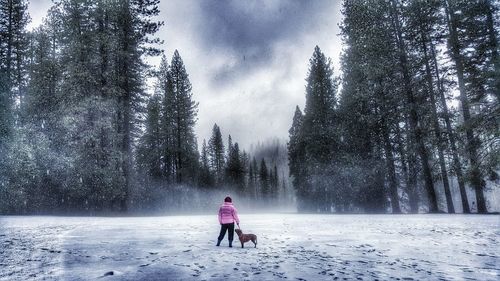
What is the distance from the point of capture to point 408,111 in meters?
21.4

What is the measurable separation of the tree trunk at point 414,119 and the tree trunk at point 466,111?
2375 millimetres

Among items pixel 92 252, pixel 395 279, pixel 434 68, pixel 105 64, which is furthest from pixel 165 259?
pixel 434 68

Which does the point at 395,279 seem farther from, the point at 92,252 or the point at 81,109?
the point at 81,109

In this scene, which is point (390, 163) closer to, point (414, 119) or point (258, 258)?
point (414, 119)

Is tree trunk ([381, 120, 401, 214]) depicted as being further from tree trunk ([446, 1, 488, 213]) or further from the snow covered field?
the snow covered field

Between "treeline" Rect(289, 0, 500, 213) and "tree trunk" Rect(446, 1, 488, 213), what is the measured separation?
66 mm

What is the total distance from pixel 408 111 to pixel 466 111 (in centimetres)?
317

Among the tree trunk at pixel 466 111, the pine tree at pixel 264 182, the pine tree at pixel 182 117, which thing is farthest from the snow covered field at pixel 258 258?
the pine tree at pixel 264 182

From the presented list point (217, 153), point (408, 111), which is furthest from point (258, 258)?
point (217, 153)

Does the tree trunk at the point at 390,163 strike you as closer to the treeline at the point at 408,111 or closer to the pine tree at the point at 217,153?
the treeline at the point at 408,111

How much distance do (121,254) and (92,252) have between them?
743 millimetres

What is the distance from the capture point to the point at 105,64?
23.8 meters

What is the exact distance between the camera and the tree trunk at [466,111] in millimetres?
16861

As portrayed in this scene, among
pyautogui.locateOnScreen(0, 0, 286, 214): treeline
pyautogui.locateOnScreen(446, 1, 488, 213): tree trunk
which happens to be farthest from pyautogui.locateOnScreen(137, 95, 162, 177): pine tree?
pyautogui.locateOnScreen(446, 1, 488, 213): tree trunk
